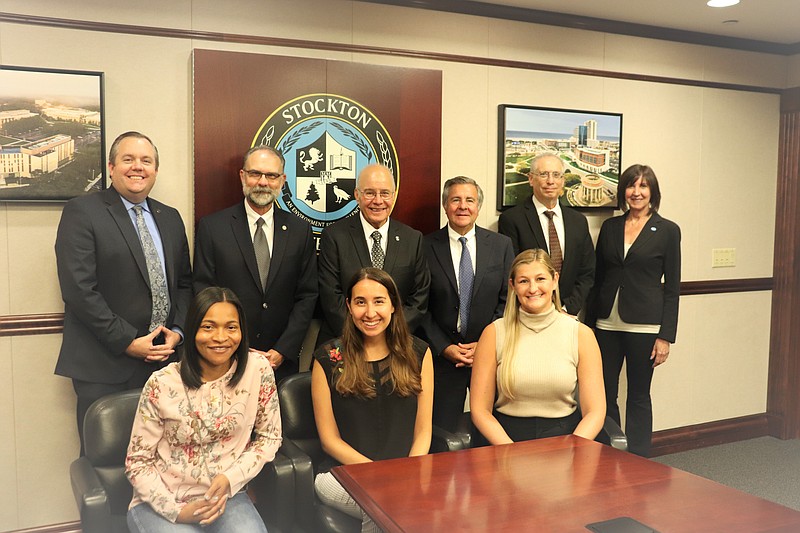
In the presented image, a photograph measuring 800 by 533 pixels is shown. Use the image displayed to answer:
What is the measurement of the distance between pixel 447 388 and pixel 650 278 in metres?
1.49

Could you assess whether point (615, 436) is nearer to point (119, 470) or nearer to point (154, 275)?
point (119, 470)

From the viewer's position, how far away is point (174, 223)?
10.8ft

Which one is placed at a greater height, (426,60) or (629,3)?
(629,3)

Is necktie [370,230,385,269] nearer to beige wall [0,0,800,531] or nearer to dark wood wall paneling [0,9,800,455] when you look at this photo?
beige wall [0,0,800,531]

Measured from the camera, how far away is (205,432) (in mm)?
2402

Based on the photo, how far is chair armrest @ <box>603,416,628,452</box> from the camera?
280 centimetres

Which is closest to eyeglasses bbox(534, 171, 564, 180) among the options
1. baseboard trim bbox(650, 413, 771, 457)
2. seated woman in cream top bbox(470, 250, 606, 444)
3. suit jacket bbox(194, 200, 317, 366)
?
seated woman in cream top bbox(470, 250, 606, 444)

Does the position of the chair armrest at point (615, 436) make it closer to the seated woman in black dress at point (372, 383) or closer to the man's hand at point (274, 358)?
the seated woman in black dress at point (372, 383)

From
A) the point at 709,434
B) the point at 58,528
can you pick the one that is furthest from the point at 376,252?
the point at 709,434

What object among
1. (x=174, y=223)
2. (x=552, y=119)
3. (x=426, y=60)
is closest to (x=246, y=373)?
(x=174, y=223)

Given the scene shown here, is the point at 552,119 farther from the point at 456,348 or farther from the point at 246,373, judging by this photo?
the point at 246,373

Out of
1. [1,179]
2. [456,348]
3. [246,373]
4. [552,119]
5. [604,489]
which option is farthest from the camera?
[552,119]

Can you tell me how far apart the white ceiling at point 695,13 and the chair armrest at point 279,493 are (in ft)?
9.60

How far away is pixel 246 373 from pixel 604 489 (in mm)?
1263
